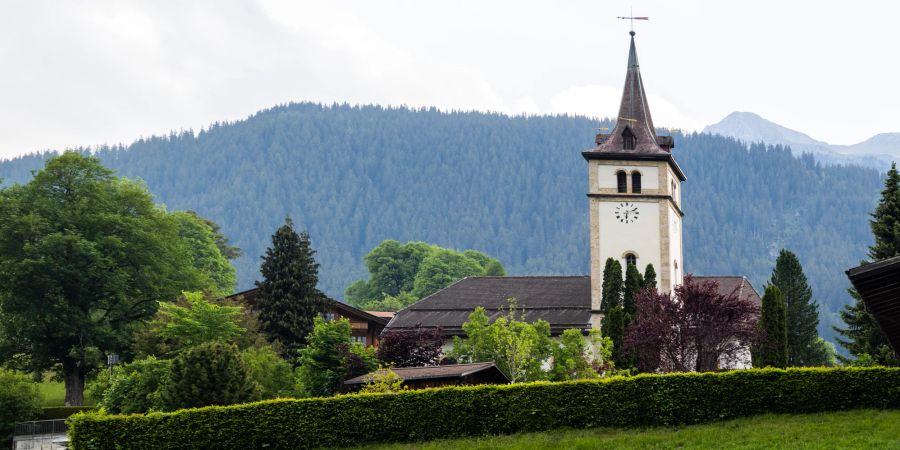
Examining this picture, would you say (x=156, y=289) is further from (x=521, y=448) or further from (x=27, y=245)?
(x=521, y=448)

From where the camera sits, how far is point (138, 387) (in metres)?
45.7

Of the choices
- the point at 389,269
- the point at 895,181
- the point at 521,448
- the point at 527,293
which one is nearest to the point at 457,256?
the point at 389,269

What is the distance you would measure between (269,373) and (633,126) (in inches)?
1007

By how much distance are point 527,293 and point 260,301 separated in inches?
603

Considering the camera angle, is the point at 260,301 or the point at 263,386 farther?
the point at 260,301

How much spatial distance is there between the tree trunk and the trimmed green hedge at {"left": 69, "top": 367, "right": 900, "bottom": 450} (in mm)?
27157

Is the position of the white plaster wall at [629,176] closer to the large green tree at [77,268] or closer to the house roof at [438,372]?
the house roof at [438,372]

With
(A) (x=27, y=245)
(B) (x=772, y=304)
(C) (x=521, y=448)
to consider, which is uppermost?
(A) (x=27, y=245)

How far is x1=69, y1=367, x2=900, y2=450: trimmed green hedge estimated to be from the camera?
32469 millimetres

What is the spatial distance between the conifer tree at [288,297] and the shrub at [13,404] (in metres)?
12.1

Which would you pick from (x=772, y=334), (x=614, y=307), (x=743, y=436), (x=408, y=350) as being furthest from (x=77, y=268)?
(x=743, y=436)

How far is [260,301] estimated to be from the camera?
59906 millimetres

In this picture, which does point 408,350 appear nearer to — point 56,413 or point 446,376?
point 446,376

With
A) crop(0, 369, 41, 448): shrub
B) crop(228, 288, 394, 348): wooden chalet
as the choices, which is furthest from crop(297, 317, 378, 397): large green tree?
crop(228, 288, 394, 348): wooden chalet
